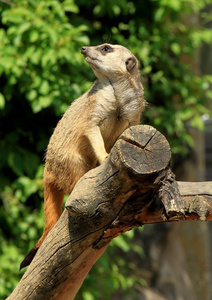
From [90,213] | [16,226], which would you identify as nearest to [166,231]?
[16,226]

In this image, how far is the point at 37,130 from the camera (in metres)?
4.46

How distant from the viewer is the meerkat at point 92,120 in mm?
2693

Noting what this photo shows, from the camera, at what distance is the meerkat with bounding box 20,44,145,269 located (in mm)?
2693

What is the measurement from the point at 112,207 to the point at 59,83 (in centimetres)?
203

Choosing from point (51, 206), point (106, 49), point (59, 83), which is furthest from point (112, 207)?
point (59, 83)

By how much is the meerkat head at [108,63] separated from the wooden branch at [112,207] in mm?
777

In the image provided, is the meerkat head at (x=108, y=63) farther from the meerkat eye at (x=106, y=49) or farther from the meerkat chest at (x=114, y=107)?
the meerkat chest at (x=114, y=107)

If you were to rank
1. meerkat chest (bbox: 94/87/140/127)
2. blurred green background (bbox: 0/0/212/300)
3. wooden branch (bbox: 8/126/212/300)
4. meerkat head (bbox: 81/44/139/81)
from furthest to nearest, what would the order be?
blurred green background (bbox: 0/0/212/300) → meerkat head (bbox: 81/44/139/81) → meerkat chest (bbox: 94/87/140/127) → wooden branch (bbox: 8/126/212/300)

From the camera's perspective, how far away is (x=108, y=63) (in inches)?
110

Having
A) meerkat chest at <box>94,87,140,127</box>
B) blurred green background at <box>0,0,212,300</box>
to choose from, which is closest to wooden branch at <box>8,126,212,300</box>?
meerkat chest at <box>94,87,140,127</box>

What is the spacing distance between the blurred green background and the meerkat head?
0.92 metres

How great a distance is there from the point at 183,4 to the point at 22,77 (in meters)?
1.79

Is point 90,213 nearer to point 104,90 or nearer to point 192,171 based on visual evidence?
point 104,90

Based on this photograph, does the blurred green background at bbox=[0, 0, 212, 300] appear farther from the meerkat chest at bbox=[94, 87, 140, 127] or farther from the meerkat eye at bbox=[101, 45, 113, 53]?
the meerkat chest at bbox=[94, 87, 140, 127]
